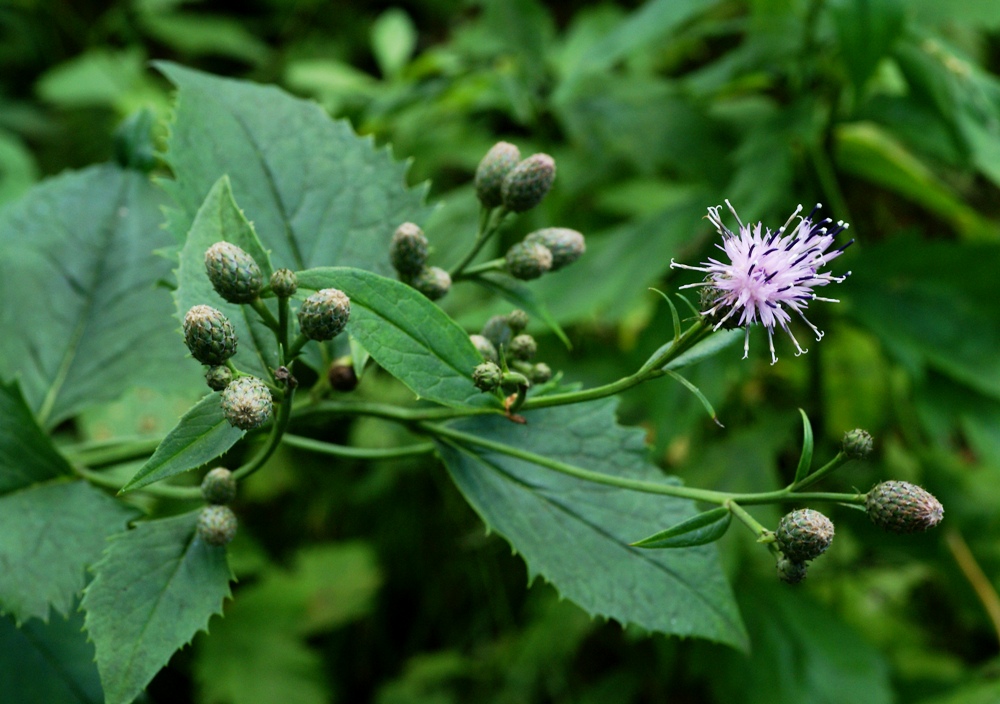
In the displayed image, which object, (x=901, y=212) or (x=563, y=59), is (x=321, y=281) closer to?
(x=563, y=59)

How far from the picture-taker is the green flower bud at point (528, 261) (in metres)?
1.40

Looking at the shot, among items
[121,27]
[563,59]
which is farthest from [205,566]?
[121,27]

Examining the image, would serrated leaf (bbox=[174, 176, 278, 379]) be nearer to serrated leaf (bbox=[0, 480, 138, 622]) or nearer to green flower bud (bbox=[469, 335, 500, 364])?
green flower bud (bbox=[469, 335, 500, 364])

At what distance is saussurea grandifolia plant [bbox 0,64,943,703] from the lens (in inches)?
43.8

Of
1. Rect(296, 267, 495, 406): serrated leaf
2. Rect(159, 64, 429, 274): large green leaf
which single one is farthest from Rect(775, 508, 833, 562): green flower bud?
Rect(159, 64, 429, 274): large green leaf

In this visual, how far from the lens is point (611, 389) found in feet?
3.88

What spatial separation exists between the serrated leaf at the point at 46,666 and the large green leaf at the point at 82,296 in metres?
0.44

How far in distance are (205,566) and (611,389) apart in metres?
0.65

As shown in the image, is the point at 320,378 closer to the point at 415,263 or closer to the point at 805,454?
the point at 415,263

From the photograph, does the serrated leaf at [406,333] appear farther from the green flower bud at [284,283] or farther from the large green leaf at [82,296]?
the large green leaf at [82,296]

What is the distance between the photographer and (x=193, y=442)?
1083 millimetres

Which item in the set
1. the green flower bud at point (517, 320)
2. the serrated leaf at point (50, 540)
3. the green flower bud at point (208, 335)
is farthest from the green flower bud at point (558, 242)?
the serrated leaf at point (50, 540)

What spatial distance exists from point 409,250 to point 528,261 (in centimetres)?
19

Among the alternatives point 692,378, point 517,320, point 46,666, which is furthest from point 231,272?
point 692,378
